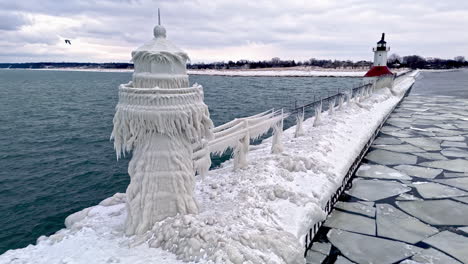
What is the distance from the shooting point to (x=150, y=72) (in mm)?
4371

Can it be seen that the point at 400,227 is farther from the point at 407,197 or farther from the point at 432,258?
the point at 407,197

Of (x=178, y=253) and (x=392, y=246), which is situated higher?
(x=178, y=253)

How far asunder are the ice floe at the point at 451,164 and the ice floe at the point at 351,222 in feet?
14.9

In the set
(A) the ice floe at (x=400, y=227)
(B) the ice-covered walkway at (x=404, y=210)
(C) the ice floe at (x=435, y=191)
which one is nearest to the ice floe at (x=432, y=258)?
(B) the ice-covered walkway at (x=404, y=210)

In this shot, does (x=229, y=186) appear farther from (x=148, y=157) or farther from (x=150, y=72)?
(x=150, y=72)

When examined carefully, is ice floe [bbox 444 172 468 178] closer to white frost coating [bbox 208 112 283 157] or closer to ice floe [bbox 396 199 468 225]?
ice floe [bbox 396 199 468 225]

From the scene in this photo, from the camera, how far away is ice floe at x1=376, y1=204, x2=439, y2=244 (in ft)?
17.9

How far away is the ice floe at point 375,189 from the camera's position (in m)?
7.17

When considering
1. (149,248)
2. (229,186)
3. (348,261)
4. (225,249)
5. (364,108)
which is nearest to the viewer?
(225,249)

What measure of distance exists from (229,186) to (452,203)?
502 centimetres

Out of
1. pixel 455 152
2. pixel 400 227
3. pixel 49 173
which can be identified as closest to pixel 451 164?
pixel 455 152

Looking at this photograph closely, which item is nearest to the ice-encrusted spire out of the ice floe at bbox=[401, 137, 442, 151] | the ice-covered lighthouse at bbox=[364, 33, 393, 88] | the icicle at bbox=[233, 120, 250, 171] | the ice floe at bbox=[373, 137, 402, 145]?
the icicle at bbox=[233, 120, 250, 171]

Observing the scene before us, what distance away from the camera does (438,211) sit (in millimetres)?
6418

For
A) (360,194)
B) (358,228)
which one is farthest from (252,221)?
(360,194)
